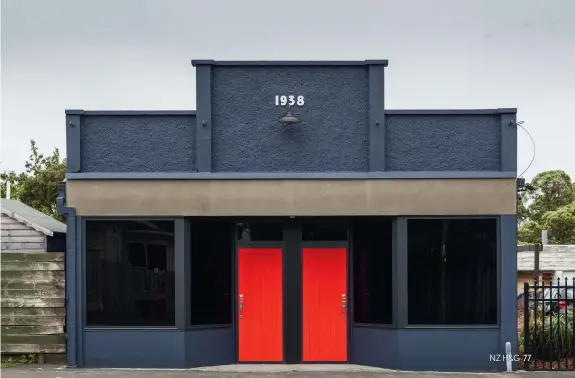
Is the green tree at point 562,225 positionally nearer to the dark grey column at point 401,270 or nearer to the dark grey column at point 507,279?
the dark grey column at point 507,279

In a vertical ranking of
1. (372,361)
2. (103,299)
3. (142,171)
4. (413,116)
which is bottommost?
(372,361)

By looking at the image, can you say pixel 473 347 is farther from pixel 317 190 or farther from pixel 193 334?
pixel 193 334

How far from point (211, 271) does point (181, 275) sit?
588mm

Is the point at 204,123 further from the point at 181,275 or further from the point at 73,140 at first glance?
the point at 181,275

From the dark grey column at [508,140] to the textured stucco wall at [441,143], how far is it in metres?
0.11

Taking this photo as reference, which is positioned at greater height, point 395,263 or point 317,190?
point 317,190

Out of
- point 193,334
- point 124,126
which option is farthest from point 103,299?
point 124,126

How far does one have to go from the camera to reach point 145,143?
44.6 ft

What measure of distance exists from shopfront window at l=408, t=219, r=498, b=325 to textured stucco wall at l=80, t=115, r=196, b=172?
4147 millimetres

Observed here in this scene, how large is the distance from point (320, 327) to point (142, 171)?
418cm

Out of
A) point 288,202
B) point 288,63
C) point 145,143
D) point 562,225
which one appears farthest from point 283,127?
point 562,225

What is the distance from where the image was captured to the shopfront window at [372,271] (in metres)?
13.6

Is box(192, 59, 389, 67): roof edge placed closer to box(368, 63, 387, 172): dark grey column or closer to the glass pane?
box(368, 63, 387, 172): dark grey column

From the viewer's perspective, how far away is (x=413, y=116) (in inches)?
533
